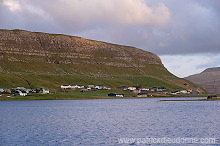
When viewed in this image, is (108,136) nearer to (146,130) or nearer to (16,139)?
(146,130)

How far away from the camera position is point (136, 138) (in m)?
61.2

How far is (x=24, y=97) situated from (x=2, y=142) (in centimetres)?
13707

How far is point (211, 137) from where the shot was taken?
6112 centimetres

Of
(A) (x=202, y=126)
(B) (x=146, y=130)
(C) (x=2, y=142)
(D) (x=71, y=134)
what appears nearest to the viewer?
(C) (x=2, y=142)

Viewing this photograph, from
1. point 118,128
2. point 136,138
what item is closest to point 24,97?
point 118,128

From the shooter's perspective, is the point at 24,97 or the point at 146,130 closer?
the point at 146,130

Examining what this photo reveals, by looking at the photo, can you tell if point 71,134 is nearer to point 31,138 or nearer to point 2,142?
point 31,138

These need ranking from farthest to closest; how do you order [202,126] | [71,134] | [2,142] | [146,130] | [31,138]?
1. [202,126]
2. [146,130]
3. [71,134]
4. [31,138]
5. [2,142]

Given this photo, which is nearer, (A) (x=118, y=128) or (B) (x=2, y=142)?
(B) (x=2, y=142)

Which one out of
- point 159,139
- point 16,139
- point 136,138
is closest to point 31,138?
point 16,139

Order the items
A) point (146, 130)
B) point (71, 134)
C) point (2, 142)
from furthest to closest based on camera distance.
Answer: point (146, 130)
point (71, 134)
point (2, 142)

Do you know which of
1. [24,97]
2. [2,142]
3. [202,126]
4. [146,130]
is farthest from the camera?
[24,97]

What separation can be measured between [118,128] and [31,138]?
20.1 meters

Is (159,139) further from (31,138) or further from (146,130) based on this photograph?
(31,138)
